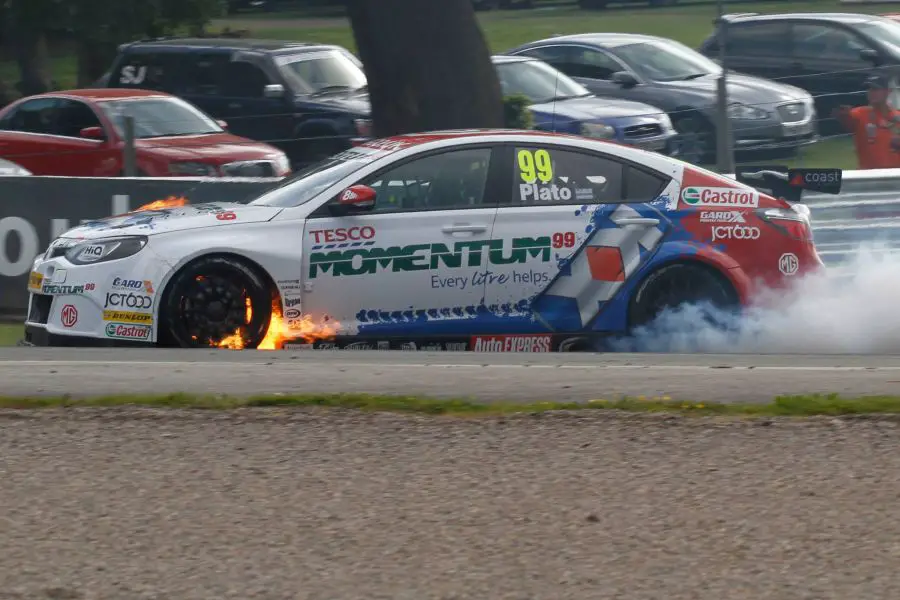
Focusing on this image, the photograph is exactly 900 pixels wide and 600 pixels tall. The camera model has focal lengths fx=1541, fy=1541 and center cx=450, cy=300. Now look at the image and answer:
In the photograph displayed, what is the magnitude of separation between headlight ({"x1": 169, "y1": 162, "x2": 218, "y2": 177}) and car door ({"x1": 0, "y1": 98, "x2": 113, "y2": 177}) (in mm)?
995

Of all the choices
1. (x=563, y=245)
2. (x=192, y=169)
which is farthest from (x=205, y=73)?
(x=563, y=245)

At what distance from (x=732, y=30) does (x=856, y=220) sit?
11679 mm

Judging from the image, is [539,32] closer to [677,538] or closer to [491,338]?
[491,338]

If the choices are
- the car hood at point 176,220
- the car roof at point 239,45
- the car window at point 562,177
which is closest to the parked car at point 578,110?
the car roof at point 239,45

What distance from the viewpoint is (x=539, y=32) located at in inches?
1451

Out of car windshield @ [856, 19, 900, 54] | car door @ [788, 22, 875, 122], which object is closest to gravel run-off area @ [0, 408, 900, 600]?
car door @ [788, 22, 875, 122]

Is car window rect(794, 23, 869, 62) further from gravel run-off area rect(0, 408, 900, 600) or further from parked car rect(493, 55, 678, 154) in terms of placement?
gravel run-off area rect(0, 408, 900, 600)

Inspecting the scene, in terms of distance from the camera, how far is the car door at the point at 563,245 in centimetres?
914

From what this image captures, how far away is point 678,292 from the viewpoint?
931cm

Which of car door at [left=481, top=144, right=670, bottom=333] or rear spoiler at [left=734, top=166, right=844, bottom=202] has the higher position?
rear spoiler at [left=734, top=166, right=844, bottom=202]

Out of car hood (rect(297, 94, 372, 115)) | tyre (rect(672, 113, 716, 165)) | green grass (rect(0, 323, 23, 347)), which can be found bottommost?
green grass (rect(0, 323, 23, 347))

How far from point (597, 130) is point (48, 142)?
20.4 feet

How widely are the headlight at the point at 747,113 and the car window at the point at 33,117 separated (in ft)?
25.8

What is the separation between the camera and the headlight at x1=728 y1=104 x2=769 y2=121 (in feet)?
59.7
